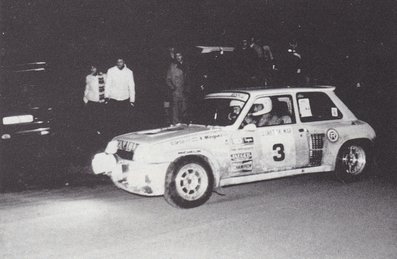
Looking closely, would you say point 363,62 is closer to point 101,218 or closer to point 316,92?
point 316,92

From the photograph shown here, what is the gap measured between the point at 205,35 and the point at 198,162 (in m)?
14.2

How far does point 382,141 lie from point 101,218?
8.97 metres

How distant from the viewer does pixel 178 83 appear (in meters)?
13.4

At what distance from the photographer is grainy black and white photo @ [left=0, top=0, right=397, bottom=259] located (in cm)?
560

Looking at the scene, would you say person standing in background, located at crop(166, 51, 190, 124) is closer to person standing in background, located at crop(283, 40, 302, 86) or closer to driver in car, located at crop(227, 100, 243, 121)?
person standing in background, located at crop(283, 40, 302, 86)

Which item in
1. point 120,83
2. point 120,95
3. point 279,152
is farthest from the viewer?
point 120,95

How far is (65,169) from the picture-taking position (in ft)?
33.6

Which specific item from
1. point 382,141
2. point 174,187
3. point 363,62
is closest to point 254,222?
point 174,187

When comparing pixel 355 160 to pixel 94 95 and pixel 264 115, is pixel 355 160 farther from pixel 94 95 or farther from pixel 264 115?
pixel 94 95

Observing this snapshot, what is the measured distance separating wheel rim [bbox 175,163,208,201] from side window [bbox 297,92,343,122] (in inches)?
78.6

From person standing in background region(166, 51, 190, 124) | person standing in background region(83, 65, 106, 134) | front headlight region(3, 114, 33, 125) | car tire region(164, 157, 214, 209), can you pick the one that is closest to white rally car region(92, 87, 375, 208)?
car tire region(164, 157, 214, 209)

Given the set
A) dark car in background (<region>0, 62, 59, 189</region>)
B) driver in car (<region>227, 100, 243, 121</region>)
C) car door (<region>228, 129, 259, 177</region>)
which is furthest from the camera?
dark car in background (<region>0, 62, 59, 189</region>)

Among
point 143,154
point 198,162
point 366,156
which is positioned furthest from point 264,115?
point 143,154

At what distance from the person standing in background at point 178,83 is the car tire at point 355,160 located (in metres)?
5.72
